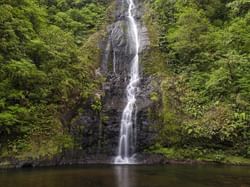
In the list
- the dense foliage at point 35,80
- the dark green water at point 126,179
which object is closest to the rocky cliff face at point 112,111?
the dense foliage at point 35,80

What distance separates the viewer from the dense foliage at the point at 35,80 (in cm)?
1789

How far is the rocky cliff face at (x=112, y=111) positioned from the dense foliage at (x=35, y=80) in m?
0.87

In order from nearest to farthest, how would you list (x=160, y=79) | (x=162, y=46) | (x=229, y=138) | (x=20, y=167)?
1. (x=20, y=167)
2. (x=229, y=138)
3. (x=160, y=79)
4. (x=162, y=46)

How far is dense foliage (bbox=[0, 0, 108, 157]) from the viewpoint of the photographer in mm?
17891

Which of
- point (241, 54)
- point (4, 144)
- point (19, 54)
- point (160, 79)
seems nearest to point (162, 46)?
point (160, 79)

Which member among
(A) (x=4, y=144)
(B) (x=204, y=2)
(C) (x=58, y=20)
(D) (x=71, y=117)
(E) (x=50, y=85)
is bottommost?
(A) (x=4, y=144)

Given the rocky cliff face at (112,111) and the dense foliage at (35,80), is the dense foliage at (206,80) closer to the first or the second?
the rocky cliff face at (112,111)

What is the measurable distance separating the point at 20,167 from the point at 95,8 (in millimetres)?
18004

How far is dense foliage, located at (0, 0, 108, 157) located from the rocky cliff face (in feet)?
2.84

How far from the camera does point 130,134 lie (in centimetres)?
1956

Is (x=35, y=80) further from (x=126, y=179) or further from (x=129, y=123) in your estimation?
(x=126, y=179)

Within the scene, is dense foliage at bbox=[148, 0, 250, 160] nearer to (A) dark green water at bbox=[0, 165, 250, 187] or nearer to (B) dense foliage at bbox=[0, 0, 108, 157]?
(A) dark green water at bbox=[0, 165, 250, 187]

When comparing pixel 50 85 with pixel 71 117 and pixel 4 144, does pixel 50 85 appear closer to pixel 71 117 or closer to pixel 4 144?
pixel 71 117

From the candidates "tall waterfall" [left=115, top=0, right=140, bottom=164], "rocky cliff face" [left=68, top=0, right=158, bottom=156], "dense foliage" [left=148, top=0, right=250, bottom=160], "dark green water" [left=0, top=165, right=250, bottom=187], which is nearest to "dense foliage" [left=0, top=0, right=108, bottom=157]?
"rocky cliff face" [left=68, top=0, right=158, bottom=156]
